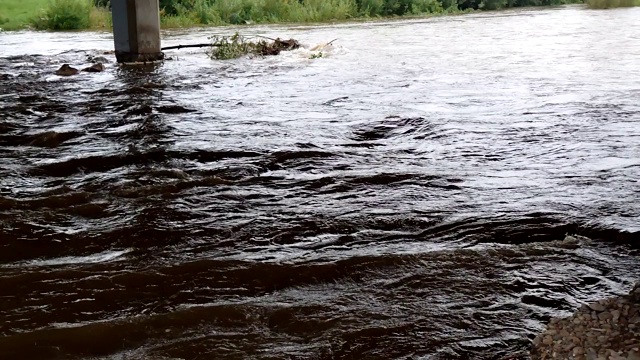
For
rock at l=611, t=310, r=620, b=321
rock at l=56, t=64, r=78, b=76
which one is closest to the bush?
rock at l=56, t=64, r=78, b=76

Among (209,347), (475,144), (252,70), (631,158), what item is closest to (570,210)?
(631,158)

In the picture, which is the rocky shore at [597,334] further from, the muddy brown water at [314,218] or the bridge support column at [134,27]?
the bridge support column at [134,27]

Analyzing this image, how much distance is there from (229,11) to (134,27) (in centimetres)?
1912

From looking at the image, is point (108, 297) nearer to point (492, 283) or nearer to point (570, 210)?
point (492, 283)

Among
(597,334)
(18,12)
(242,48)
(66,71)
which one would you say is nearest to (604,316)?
(597,334)

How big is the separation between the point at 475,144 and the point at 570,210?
2.87 m

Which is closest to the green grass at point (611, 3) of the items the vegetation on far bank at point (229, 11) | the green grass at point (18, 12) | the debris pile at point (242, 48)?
the vegetation on far bank at point (229, 11)

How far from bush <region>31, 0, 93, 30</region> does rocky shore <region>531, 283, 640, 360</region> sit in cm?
3319

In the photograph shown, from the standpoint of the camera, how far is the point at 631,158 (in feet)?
26.2

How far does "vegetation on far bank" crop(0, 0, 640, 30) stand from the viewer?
34.1m

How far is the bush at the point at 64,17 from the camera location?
110 feet

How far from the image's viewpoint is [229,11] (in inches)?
1490

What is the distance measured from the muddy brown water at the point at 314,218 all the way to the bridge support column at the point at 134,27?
232 inches

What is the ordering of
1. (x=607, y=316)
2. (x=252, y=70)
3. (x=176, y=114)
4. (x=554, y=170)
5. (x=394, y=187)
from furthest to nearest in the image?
(x=252, y=70) < (x=176, y=114) < (x=554, y=170) < (x=394, y=187) < (x=607, y=316)
